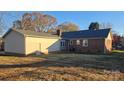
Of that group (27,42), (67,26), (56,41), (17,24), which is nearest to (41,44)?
(27,42)

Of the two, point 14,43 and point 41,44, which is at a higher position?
point 14,43

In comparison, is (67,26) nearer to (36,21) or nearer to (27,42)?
(36,21)

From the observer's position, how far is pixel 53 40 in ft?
72.9

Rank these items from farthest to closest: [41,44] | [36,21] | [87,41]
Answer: [87,41] < [36,21] < [41,44]

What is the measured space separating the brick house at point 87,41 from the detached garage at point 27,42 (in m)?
4.14

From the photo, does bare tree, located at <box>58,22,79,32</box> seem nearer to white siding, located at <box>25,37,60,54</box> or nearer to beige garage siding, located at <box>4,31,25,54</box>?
white siding, located at <box>25,37,60,54</box>

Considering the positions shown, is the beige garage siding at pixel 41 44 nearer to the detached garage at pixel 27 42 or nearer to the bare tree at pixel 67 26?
the detached garage at pixel 27 42

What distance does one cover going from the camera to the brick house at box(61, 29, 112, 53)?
75.1ft

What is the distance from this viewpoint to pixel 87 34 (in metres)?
24.5

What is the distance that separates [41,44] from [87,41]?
23.6 feet

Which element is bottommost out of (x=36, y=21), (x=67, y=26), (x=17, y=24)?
(x=17, y=24)

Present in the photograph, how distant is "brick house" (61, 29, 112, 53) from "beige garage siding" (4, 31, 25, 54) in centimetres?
729

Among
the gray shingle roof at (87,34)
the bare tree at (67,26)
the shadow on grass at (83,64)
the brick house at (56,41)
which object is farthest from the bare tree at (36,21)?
the shadow on grass at (83,64)
